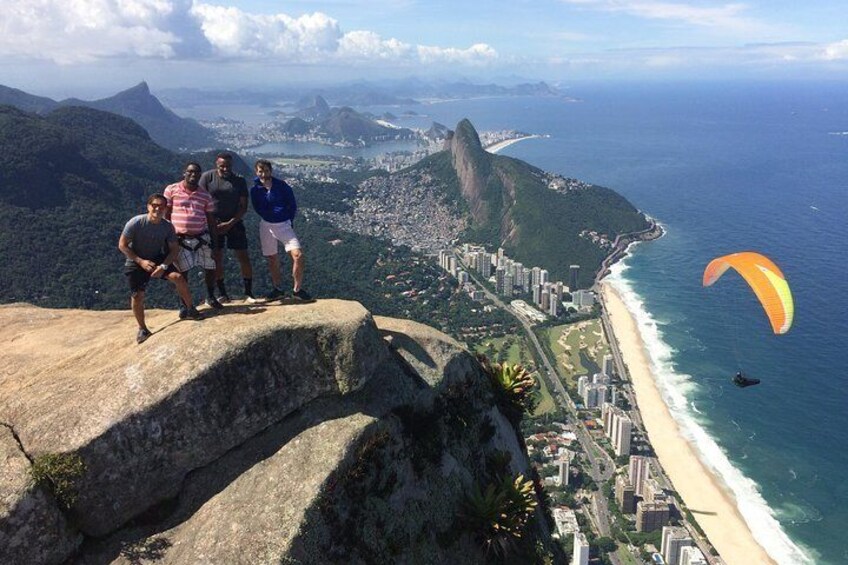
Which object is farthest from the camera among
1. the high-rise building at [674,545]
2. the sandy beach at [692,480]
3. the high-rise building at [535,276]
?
the high-rise building at [535,276]

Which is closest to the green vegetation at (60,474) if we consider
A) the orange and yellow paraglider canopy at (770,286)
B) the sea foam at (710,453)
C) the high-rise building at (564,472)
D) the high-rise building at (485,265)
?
the orange and yellow paraglider canopy at (770,286)

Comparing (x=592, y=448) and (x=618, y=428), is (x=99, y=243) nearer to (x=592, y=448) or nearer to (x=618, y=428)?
(x=592, y=448)

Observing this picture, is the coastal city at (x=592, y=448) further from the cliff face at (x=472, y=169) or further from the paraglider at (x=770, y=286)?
the cliff face at (x=472, y=169)

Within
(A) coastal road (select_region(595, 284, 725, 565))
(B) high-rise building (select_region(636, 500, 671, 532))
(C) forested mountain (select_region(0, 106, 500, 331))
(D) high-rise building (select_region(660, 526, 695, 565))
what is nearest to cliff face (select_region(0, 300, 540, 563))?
(D) high-rise building (select_region(660, 526, 695, 565))

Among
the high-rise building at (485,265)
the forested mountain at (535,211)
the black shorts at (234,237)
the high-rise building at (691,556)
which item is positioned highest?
the black shorts at (234,237)

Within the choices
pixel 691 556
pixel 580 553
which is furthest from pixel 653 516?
pixel 580 553
